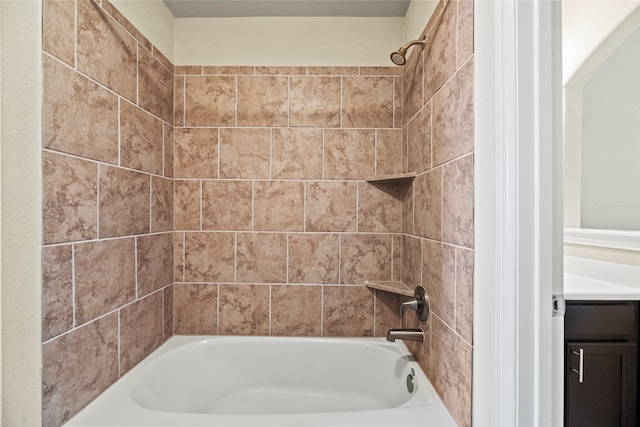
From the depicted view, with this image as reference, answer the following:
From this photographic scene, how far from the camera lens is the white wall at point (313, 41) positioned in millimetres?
1846

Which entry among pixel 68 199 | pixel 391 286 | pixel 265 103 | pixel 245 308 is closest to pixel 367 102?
pixel 265 103

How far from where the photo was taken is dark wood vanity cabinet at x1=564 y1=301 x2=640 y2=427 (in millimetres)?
1349

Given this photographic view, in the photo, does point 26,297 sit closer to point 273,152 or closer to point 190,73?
point 273,152

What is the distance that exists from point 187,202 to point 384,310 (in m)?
1.21

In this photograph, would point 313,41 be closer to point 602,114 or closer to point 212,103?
point 212,103

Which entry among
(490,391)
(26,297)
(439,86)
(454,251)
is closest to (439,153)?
(439,86)

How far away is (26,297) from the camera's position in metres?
0.92

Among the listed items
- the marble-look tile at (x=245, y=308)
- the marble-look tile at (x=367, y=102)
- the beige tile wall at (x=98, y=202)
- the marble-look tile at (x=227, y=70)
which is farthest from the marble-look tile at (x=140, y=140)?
the marble-look tile at (x=367, y=102)

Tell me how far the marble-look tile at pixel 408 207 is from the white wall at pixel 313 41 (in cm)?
70

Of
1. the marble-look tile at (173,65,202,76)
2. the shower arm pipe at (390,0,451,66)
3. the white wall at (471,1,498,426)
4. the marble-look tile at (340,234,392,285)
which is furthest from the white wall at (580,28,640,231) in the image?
the marble-look tile at (173,65,202,76)

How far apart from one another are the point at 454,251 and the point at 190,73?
1.62 m

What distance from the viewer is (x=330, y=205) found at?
1840 millimetres

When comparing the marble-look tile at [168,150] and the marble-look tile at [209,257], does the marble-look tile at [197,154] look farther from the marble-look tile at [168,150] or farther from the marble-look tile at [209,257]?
the marble-look tile at [209,257]

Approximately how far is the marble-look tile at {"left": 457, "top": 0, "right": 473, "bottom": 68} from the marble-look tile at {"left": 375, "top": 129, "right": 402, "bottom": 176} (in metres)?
0.80
